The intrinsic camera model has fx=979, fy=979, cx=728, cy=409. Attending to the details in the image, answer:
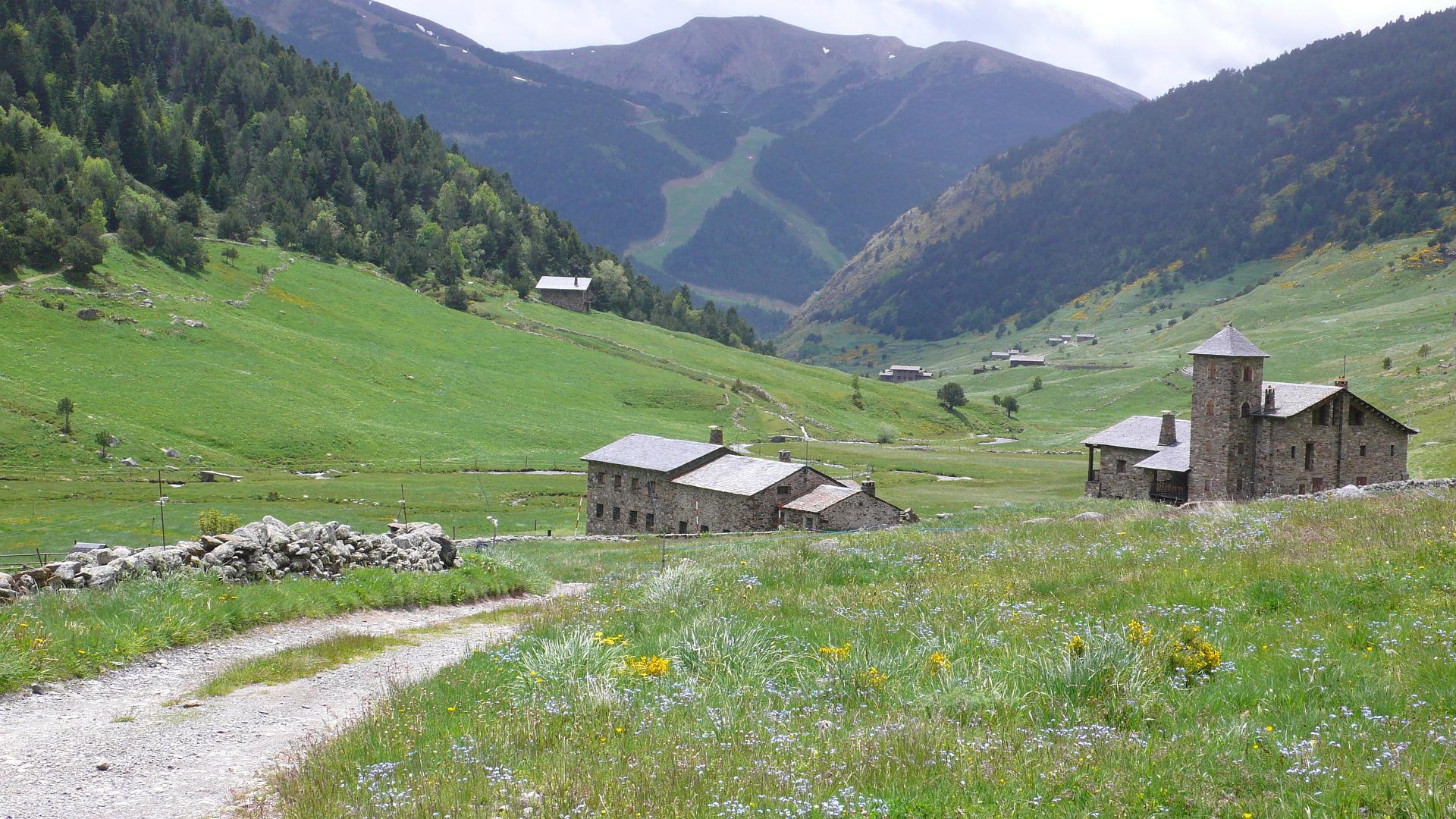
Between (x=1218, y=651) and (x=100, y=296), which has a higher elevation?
(x=100, y=296)

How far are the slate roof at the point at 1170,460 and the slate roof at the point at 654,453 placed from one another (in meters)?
31.1

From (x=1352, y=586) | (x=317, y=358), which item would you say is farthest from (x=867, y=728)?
(x=317, y=358)

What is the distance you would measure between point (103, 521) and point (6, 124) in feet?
427

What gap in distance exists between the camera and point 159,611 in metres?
17.2

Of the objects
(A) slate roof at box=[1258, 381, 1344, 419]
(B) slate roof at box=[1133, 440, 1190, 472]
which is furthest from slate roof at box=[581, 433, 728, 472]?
(A) slate roof at box=[1258, 381, 1344, 419]

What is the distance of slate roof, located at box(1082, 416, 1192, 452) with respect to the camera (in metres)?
72.9

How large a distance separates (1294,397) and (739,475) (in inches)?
1431

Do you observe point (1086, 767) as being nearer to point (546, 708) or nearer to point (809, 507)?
point (546, 708)

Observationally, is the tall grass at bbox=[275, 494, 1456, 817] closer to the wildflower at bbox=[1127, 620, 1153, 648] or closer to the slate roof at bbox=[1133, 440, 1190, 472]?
the wildflower at bbox=[1127, 620, 1153, 648]

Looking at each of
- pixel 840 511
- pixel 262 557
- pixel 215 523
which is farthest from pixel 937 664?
pixel 215 523

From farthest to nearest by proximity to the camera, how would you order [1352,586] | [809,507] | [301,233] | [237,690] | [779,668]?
[301,233] < [809,507] < [237,690] < [1352,586] < [779,668]

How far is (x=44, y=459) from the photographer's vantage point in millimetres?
77625

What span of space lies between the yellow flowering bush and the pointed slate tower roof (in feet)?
181

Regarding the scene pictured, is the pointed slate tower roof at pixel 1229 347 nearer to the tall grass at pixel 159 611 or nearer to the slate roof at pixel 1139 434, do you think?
the slate roof at pixel 1139 434
